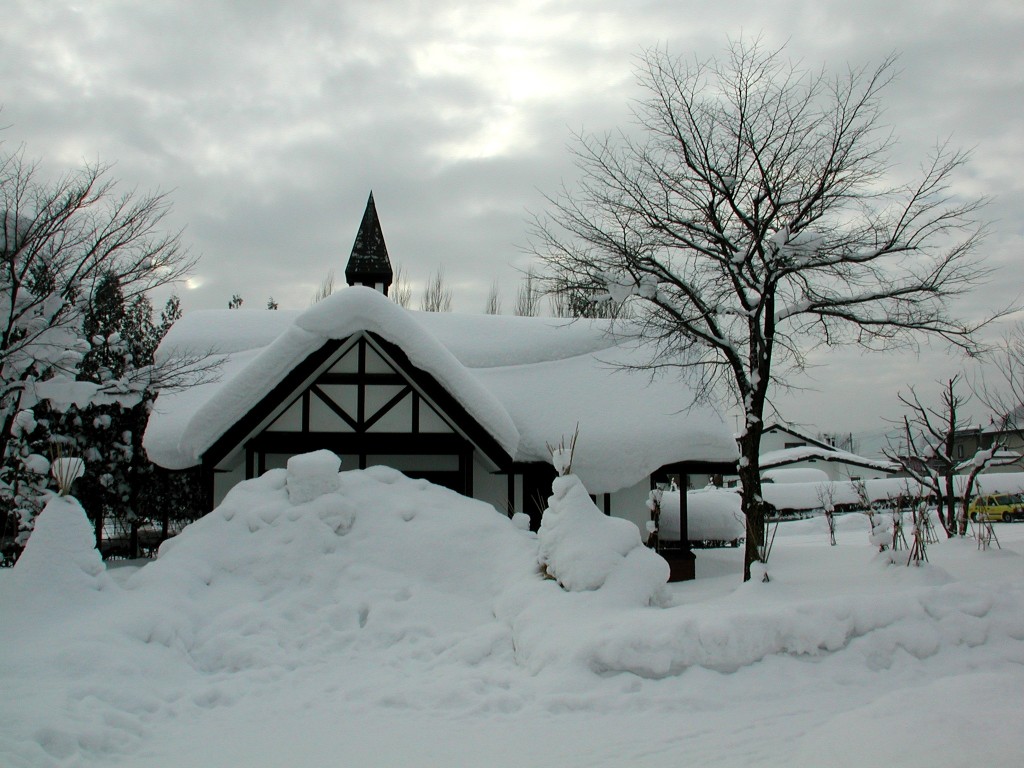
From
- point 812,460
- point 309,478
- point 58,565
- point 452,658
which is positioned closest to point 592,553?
point 452,658

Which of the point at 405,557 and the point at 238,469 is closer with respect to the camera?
the point at 405,557

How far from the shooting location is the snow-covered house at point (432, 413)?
11.4 meters

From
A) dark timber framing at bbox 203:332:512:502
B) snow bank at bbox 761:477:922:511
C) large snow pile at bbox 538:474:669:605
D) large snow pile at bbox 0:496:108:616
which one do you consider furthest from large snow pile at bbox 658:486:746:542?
snow bank at bbox 761:477:922:511

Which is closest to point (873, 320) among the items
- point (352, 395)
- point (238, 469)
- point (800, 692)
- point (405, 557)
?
point (800, 692)

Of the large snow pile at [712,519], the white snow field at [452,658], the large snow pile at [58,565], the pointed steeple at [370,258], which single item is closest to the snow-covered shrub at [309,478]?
the white snow field at [452,658]

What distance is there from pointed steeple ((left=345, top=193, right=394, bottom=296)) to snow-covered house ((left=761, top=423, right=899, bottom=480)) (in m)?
14.3

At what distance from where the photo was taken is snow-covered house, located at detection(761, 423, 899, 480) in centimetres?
3094

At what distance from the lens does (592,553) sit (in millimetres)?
7277

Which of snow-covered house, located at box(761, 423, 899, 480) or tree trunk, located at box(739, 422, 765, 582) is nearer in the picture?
tree trunk, located at box(739, 422, 765, 582)

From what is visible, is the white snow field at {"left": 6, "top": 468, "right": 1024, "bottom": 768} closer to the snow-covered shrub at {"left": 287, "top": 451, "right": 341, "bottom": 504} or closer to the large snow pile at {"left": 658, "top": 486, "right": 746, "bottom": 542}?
the snow-covered shrub at {"left": 287, "top": 451, "right": 341, "bottom": 504}

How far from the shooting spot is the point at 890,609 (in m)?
6.40

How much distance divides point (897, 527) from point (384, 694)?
268 inches

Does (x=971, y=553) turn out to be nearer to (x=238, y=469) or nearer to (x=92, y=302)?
(x=238, y=469)

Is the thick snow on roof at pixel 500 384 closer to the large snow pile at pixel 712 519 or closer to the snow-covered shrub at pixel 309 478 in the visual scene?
the snow-covered shrub at pixel 309 478
